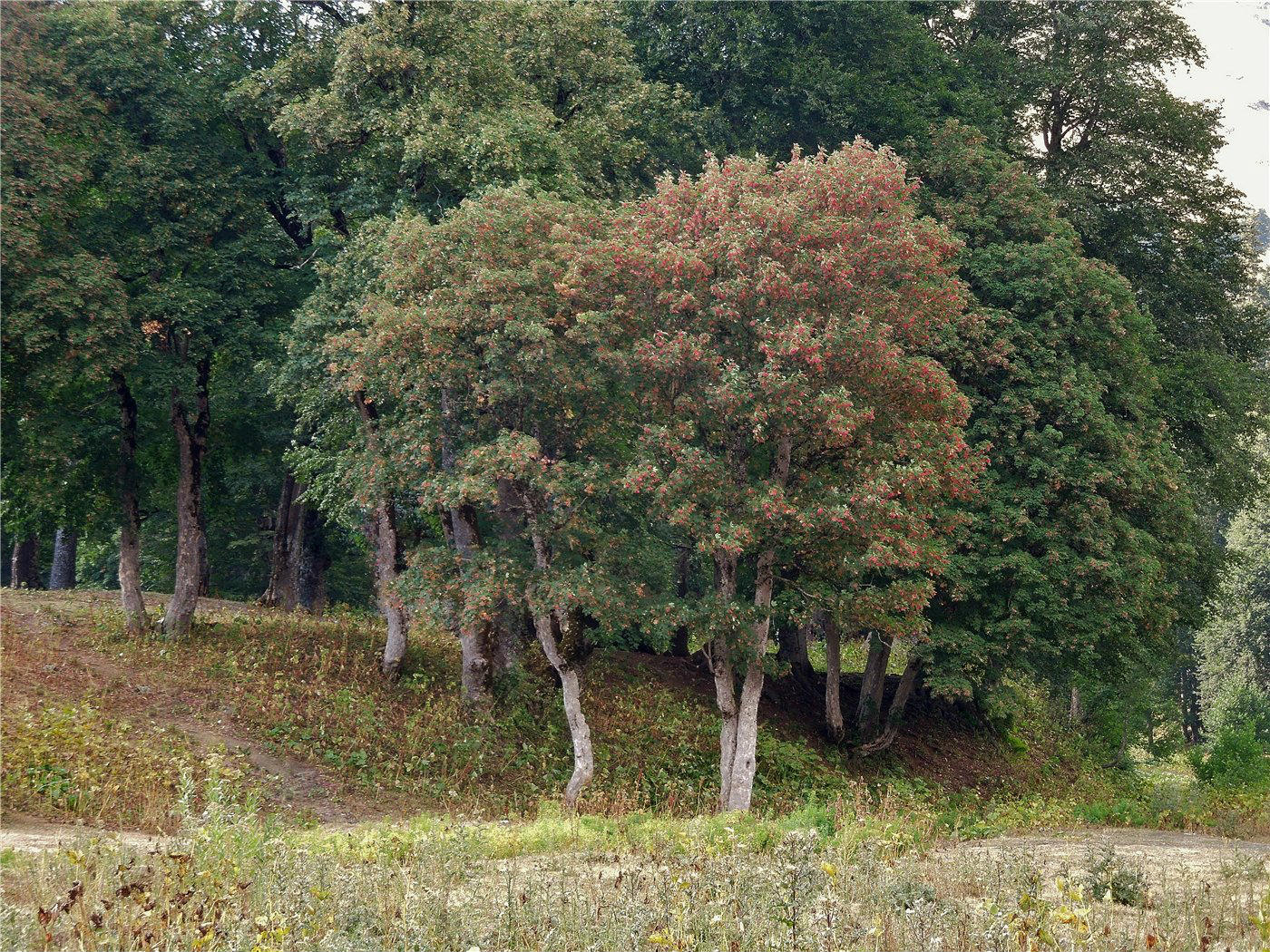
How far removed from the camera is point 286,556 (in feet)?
96.7

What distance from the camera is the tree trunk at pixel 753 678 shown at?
1805 centimetres

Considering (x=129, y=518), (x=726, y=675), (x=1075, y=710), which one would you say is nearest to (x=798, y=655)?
(x=726, y=675)

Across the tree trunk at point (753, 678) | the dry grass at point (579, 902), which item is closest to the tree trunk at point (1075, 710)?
the tree trunk at point (753, 678)

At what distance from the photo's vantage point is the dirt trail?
706 inches

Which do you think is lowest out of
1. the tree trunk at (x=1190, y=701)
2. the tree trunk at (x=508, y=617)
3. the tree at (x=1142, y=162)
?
the tree trunk at (x=1190, y=701)

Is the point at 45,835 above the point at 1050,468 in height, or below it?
below

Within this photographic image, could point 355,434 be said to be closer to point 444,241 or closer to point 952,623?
point 444,241

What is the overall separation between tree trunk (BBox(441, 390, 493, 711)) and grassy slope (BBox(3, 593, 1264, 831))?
53cm

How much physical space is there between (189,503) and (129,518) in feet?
4.14

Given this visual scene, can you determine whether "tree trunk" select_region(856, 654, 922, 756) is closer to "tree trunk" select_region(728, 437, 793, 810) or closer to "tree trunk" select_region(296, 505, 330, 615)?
"tree trunk" select_region(728, 437, 793, 810)

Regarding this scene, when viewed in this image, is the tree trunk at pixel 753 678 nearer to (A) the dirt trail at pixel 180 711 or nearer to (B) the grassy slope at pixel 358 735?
(B) the grassy slope at pixel 358 735

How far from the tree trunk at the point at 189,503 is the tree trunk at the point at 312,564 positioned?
26.6ft

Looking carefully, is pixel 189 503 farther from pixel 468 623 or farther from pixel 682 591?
pixel 682 591

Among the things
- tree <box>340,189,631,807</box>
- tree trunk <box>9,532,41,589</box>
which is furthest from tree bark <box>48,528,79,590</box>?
tree <box>340,189,631,807</box>
